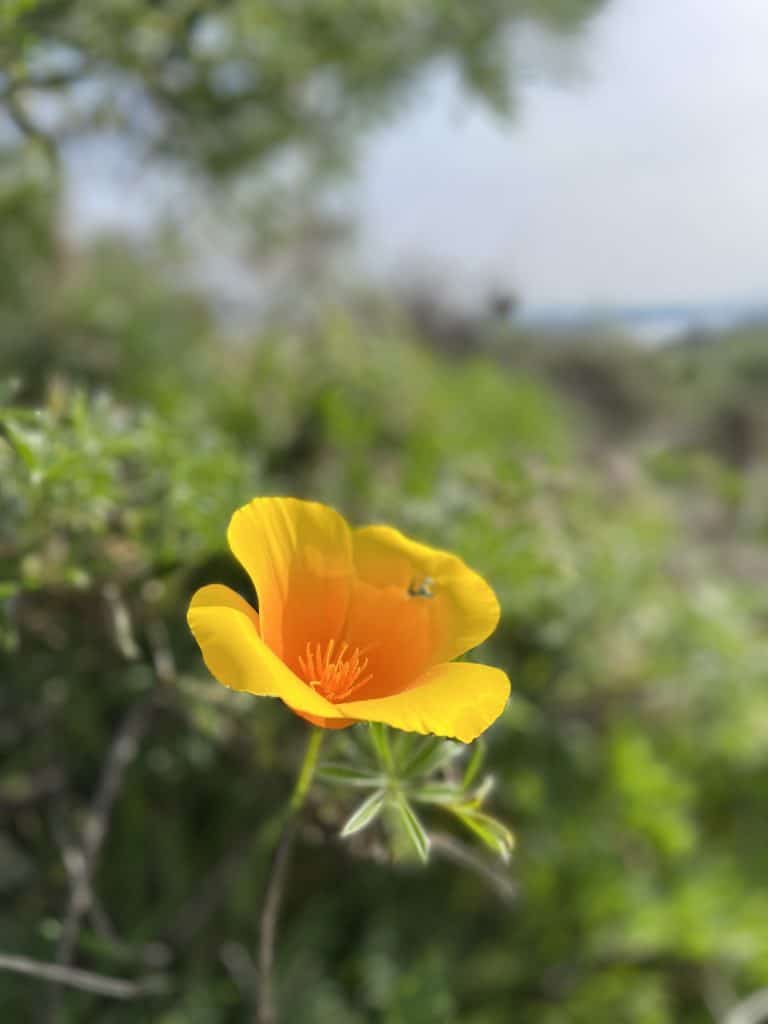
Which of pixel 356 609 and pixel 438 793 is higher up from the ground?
pixel 356 609

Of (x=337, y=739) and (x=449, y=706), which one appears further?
(x=337, y=739)

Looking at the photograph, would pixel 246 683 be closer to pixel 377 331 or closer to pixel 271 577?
pixel 271 577

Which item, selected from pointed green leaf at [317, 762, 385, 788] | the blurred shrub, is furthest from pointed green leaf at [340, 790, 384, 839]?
the blurred shrub

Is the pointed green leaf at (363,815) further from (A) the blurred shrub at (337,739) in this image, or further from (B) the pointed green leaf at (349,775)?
(A) the blurred shrub at (337,739)

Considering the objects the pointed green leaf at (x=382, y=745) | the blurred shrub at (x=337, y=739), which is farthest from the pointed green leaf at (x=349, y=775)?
the blurred shrub at (x=337, y=739)

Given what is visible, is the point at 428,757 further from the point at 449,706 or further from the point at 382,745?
the point at 449,706

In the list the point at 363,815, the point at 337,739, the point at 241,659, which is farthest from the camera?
the point at 337,739

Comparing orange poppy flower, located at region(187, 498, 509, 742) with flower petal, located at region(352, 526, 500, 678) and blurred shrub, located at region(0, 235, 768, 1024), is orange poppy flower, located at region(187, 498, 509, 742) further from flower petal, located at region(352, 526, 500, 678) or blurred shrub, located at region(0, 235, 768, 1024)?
blurred shrub, located at region(0, 235, 768, 1024)

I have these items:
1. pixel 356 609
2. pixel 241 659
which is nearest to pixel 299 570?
pixel 356 609
